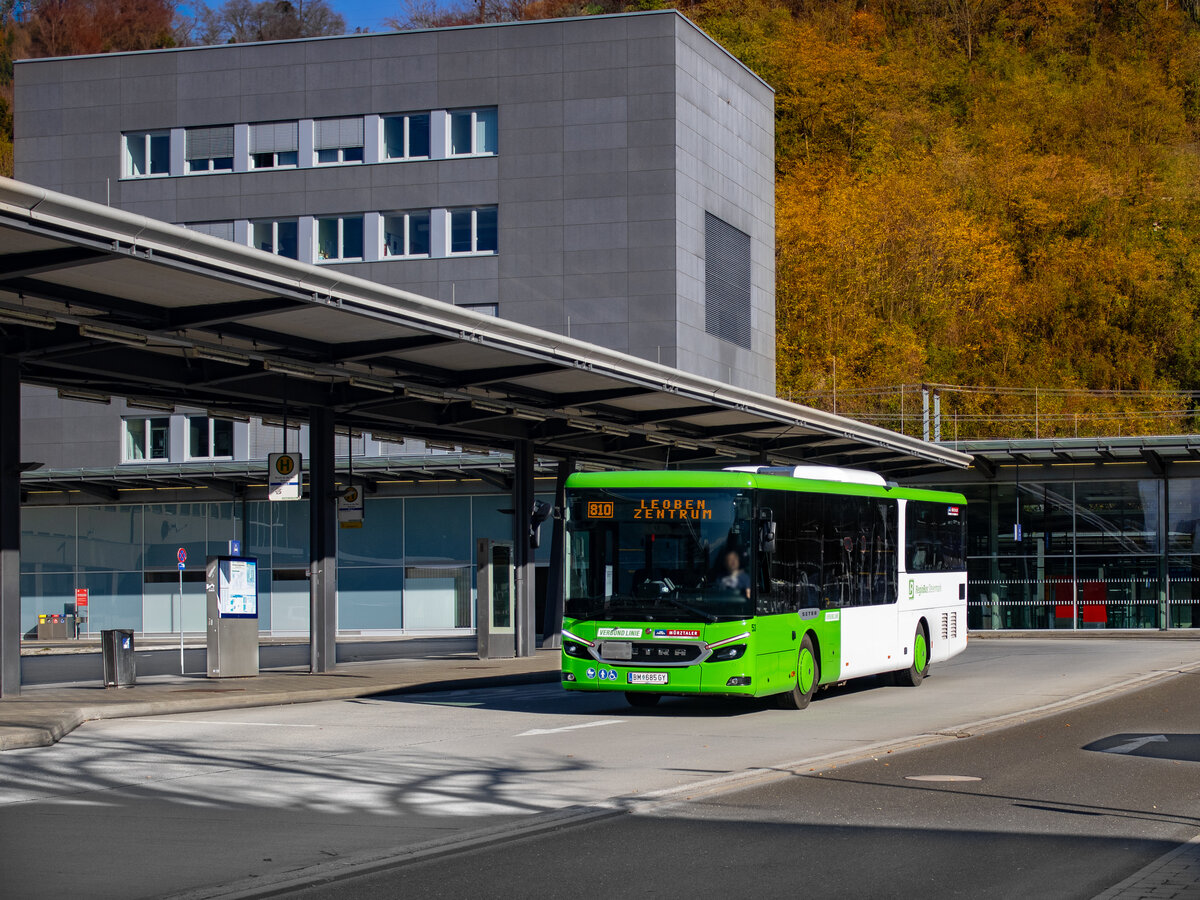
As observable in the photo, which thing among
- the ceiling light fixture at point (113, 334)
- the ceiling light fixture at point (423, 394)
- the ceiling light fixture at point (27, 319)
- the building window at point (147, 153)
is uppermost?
the building window at point (147, 153)

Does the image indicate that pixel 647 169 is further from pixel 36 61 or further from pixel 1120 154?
pixel 1120 154

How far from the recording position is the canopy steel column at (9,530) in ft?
61.8

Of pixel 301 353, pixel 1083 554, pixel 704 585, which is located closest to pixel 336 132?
pixel 1083 554

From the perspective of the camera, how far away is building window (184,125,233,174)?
56.5 m

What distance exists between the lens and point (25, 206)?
540 inches

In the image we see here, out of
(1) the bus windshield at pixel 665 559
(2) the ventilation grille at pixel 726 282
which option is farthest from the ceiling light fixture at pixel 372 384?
(2) the ventilation grille at pixel 726 282

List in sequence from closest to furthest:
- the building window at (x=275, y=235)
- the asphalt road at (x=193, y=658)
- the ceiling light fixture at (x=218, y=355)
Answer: the ceiling light fixture at (x=218, y=355) → the asphalt road at (x=193, y=658) → the building window at (x=275, y=235)

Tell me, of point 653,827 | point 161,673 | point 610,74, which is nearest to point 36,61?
point 610,74

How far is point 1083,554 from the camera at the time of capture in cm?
4503

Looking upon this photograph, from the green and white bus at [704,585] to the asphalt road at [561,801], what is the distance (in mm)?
591

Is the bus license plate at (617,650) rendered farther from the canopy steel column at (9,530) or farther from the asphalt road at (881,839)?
the canopy steel column at (9,530)

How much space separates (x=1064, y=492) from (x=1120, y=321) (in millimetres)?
33391

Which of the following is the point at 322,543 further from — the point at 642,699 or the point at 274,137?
the point at 274,137

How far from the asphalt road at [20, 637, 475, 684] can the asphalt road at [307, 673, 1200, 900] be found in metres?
17.1
